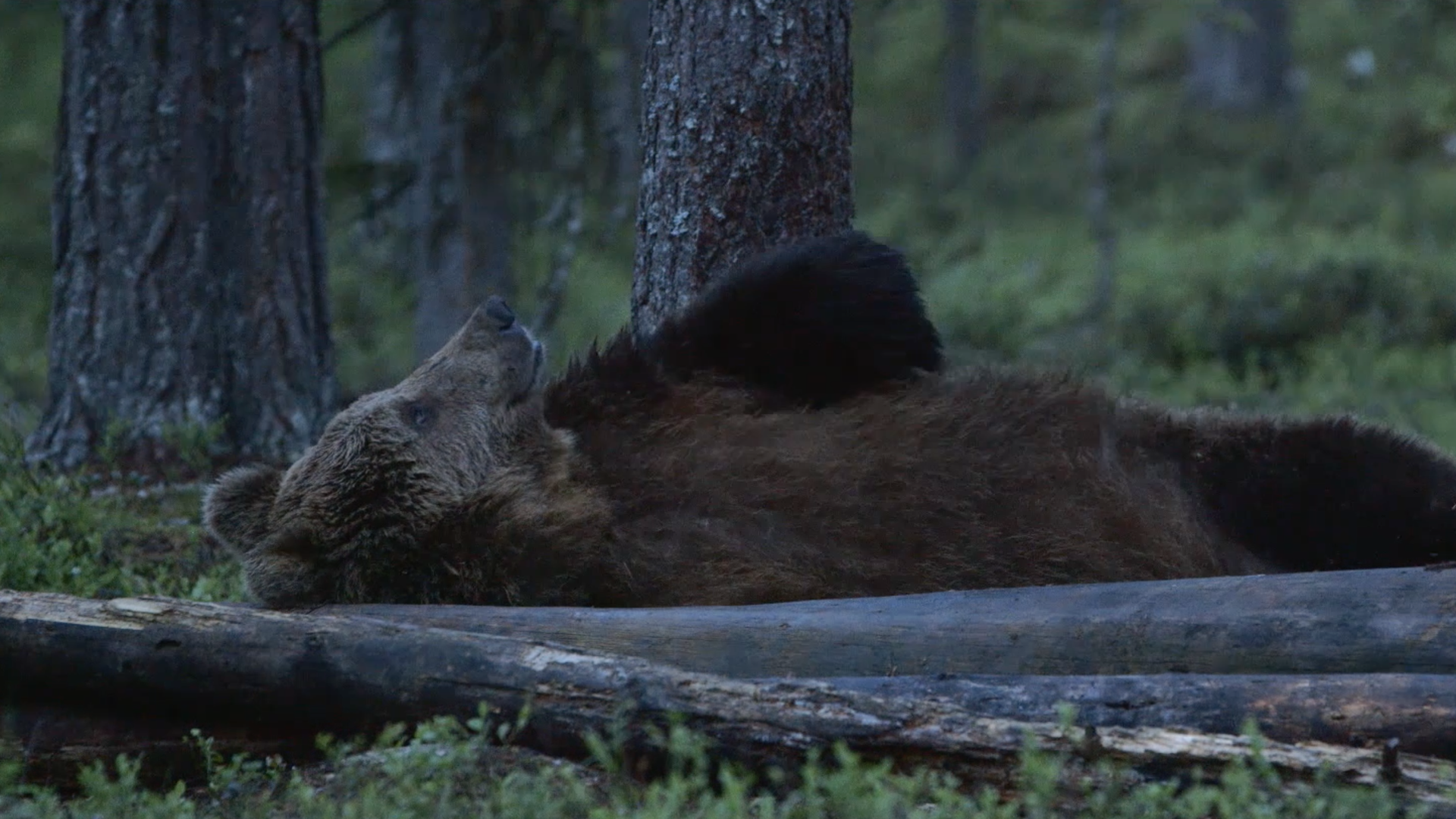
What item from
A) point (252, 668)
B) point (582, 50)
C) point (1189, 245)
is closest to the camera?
point (252, 668)

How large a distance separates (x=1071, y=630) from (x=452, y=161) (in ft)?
23.2

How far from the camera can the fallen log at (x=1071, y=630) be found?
156 inches

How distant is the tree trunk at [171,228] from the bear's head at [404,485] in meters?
2.07

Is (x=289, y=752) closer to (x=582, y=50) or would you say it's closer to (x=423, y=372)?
(x=423, y=372)

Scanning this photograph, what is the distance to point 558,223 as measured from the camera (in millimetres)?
9555

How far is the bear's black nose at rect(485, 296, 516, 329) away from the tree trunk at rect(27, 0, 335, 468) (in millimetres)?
2248

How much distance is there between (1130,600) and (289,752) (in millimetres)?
2356

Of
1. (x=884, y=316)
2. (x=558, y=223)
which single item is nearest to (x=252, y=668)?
(x=884, y=316)

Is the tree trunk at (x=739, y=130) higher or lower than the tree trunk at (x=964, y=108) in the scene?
lower

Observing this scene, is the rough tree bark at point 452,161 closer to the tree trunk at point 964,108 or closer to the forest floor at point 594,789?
the forest floor at point 594,789

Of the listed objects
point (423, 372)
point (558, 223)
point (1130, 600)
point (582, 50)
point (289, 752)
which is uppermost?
point (582, 50)

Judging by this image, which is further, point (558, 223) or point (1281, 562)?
point (558, 223)

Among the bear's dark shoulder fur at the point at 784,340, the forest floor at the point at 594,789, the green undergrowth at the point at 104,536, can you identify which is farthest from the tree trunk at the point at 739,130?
the forest floor at the point at 594,789

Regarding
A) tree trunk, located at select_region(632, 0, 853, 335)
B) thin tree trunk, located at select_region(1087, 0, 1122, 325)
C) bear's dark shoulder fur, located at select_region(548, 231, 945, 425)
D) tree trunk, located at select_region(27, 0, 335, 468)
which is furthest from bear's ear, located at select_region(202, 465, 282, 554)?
thin tree trunk, located at select_region(1087, 0, 1122, 325)
